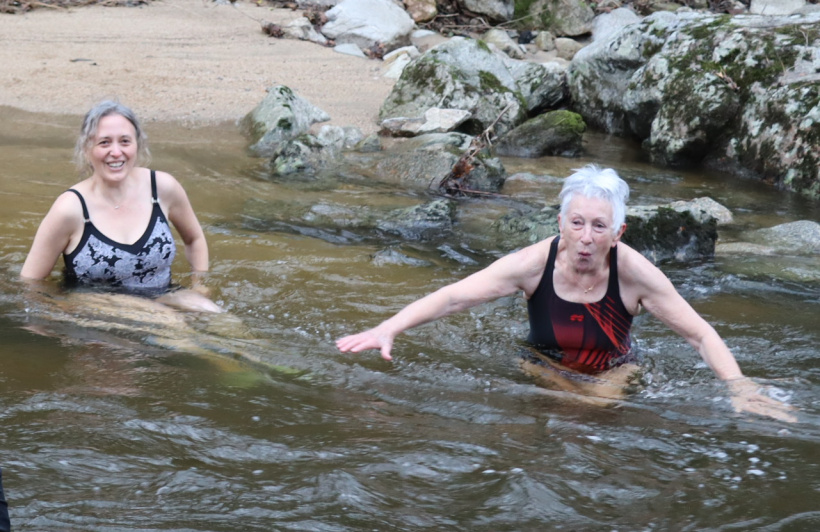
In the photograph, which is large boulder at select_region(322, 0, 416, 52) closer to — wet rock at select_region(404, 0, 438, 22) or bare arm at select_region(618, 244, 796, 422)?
wet rock at select_region(404, 0, 438, 22)

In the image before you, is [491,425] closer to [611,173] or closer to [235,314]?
[611,173]

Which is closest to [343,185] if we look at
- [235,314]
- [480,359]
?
[235,314]

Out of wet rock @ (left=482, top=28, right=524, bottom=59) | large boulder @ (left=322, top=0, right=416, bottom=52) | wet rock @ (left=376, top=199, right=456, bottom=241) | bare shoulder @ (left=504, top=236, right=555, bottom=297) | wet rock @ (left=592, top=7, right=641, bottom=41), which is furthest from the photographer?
wet rock @ (left=592, top=7, right=641, bottom=41)

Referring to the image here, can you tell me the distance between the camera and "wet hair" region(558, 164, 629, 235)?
13.6 feet

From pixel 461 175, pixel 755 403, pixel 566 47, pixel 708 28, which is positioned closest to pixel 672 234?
pixel 461 175

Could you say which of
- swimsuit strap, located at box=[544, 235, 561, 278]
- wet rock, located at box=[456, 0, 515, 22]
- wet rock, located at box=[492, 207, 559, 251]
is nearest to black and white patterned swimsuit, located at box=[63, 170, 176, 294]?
swimsuit strap, located at box=[544, 235, 561, 278]

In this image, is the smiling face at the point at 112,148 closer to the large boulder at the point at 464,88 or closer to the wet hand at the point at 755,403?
the wet hand at the point at 755,403

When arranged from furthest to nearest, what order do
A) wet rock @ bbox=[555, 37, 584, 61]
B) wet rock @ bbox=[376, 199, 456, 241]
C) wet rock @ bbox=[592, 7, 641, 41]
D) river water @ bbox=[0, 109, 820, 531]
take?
wet rock @ bbox=[592, 7, 641, 41], wet rock @ bbox=[555, 37, 584, 61], wet rock @ bbox=[376, 199, 456, 241], river water @ bbox=[0, 109, 820, 531]

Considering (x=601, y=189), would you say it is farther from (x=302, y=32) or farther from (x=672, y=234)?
(x=302, y=32)

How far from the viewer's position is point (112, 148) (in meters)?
5.07

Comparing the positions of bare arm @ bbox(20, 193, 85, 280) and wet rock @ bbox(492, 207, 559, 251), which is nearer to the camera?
bare arm @ bbox(20, 193, 85, 280)

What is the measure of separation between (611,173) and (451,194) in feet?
16.0

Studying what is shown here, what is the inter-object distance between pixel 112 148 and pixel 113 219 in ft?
1.33

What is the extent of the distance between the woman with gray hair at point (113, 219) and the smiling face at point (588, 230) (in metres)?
2.38
